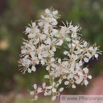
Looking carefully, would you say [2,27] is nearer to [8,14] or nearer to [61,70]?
[8,14]

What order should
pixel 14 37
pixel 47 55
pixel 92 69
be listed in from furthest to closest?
pixel 14 37 < pixel 92 69 < pixel 47 55

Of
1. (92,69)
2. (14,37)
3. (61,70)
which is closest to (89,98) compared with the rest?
(61,70)

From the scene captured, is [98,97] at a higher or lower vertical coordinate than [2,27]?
lower

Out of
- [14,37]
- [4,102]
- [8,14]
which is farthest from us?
[8,14]

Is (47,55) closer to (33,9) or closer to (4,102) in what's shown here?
(4,102)

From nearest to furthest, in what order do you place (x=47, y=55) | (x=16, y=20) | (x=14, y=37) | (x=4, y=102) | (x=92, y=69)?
(x=47, y=55) → (x=4, y=102) → (x=92, y=69) → (x=14, y=37) → (x=16, y=20)

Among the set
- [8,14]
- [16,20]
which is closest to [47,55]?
[16,20]

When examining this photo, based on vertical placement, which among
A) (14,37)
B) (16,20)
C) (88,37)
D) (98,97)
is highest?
(16,20)

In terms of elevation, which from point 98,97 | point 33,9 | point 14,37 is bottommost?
point 98,97

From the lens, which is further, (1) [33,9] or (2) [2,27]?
(1) [33,9]
